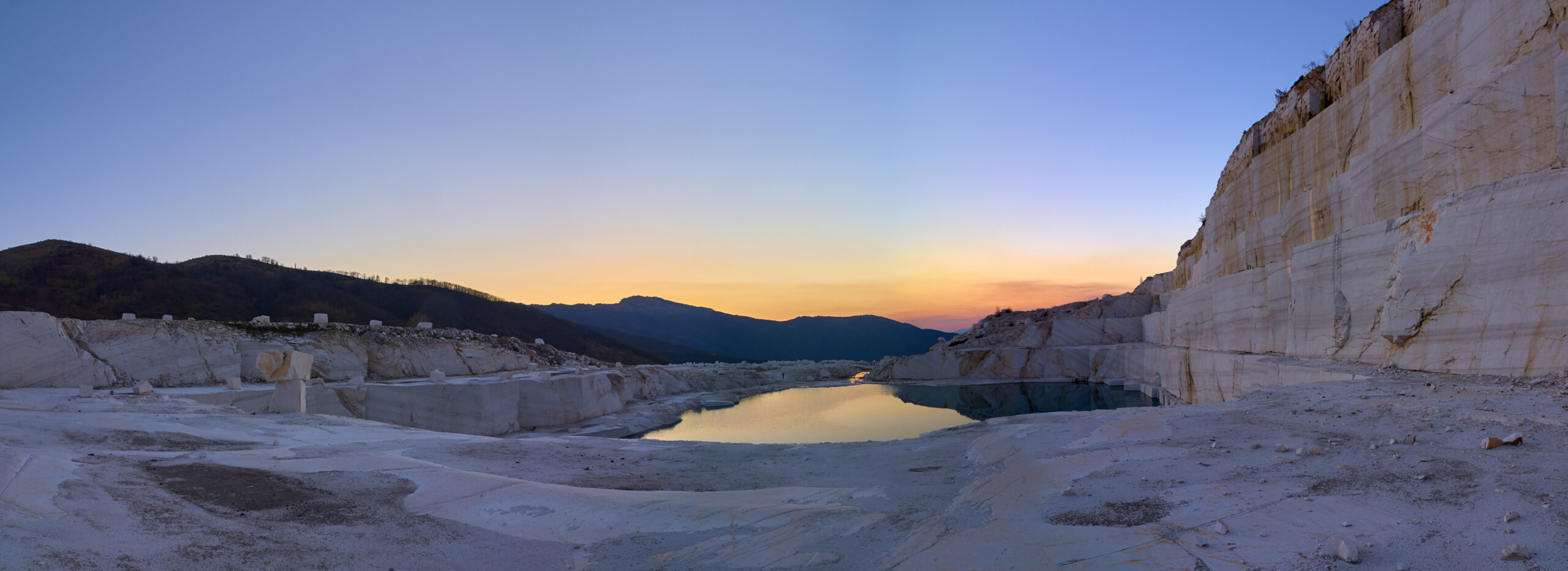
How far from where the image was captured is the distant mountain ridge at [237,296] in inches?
1196

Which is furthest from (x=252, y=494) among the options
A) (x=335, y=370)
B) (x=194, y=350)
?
(x=335, y=370)

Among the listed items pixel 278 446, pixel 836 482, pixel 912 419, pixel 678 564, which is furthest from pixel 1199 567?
pixel 912 419

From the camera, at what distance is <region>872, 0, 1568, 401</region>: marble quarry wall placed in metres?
6.85

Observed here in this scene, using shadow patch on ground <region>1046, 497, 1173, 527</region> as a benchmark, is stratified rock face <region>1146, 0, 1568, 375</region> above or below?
above

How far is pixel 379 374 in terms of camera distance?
66.3 feet

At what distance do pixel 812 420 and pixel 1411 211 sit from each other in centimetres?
1682

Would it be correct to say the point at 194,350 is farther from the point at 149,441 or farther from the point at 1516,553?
the point at 1516,553

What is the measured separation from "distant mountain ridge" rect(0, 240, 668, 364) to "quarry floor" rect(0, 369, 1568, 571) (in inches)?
1153

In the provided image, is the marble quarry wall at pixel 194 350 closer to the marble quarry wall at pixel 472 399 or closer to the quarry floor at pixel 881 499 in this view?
the marble quarry wall at pixel 472 399

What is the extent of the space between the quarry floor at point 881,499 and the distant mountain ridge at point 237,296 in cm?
2929

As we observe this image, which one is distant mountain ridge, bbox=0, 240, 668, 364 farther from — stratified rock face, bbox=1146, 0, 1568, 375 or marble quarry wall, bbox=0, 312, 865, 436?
stratified rock face, bbox=1146, 0, 1568, 375

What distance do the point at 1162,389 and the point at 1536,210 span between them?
16.1 meters

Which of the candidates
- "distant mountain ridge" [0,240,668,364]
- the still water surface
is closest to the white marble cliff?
the still water surface

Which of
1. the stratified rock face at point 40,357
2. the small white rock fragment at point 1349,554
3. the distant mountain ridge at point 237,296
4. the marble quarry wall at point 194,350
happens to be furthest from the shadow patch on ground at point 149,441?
the distant mountain ridge at point 237,296
